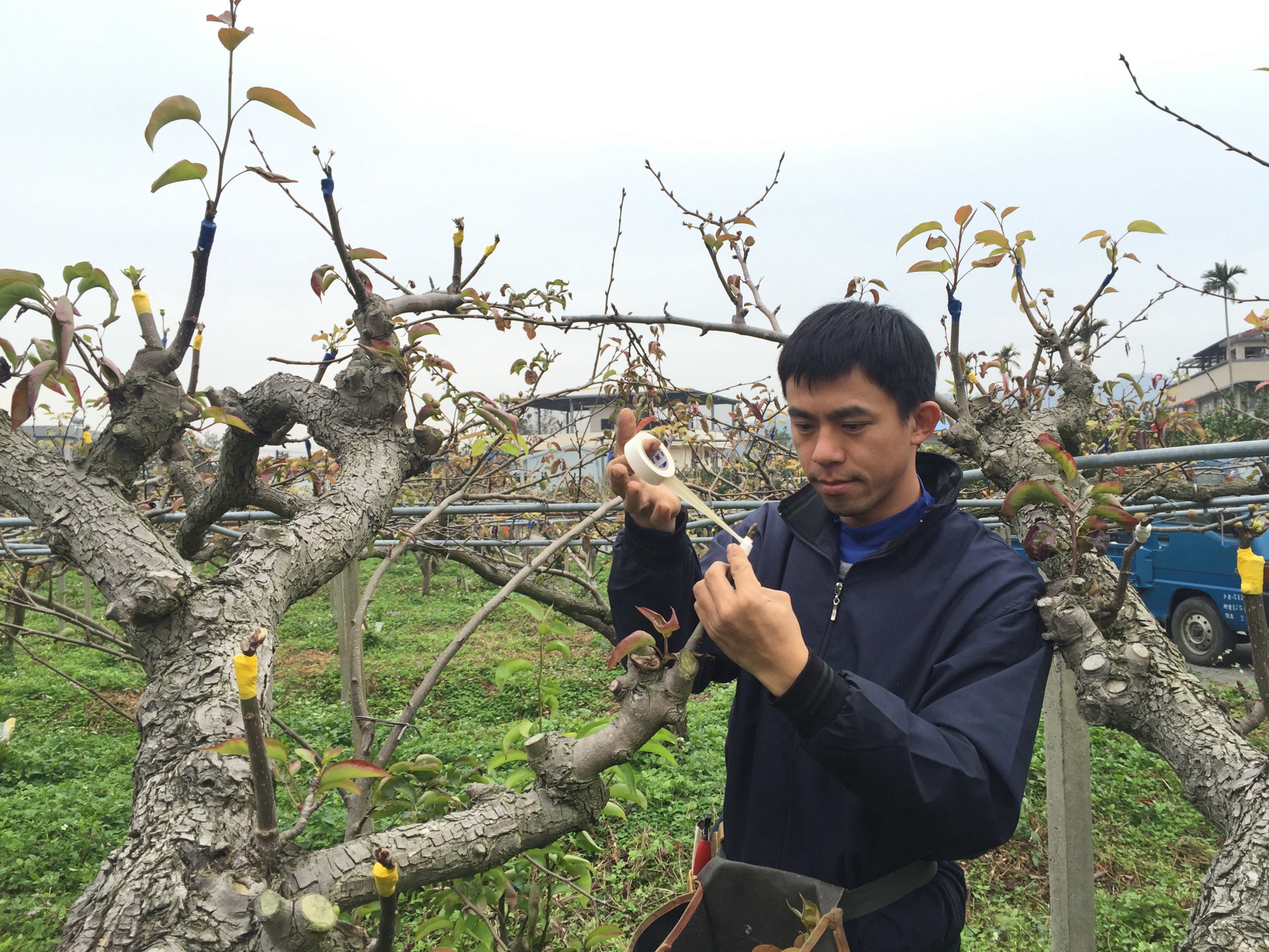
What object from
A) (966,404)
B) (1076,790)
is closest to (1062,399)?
(966,404)

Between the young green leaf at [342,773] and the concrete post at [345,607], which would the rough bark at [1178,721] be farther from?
the concrete post at [345,607]

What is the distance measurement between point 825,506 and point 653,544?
0.30m

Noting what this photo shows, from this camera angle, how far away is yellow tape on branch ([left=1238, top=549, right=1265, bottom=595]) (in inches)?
36.2

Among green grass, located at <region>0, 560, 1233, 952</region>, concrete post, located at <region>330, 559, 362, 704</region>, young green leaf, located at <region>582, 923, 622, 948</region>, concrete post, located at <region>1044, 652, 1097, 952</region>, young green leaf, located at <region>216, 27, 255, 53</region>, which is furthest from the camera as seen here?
concrete post, located at <region>330, 559, 362, 704</region>

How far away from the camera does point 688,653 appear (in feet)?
3.04

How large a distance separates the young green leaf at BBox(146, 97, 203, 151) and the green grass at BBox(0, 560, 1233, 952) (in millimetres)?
1785

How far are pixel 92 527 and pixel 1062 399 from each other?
213 centimetres

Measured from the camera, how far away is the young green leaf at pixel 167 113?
1.01 metres

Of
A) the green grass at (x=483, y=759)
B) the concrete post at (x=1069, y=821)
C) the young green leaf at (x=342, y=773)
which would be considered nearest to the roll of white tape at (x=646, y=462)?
the young green leaf at (x=342, y=773)

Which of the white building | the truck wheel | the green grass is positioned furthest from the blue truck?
the green grass

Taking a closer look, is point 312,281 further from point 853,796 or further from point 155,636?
point 853,796

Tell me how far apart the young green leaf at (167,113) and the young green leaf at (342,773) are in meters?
0.80

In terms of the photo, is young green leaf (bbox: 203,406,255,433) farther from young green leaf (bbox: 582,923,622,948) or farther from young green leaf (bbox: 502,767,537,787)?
young green leaf (bbox: 582,923,622,948)

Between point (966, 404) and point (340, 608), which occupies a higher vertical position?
point (966, 404)
